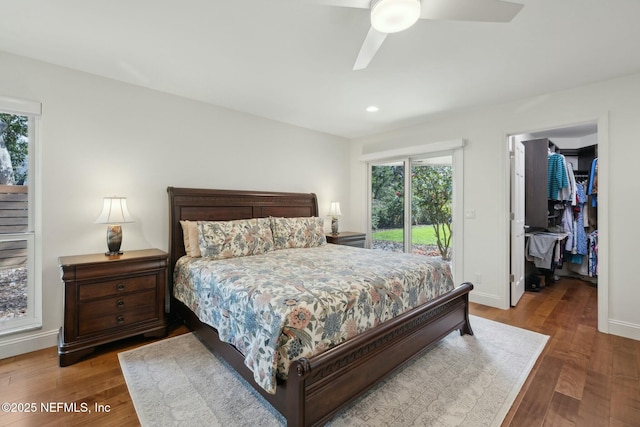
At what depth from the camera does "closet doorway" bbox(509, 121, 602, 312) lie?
3695 millimetres

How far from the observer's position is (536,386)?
6.46 ft

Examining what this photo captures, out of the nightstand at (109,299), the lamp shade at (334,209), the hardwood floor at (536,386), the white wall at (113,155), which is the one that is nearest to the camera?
the hardwood floor at (536,386)

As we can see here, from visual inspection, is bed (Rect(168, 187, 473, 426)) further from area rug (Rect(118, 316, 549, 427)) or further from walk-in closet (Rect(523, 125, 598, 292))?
walk-in closet (Rect(523, 125, 598, 292))

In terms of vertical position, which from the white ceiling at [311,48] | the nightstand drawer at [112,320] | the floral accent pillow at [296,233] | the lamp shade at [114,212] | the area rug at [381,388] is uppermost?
the white ceiling at [311,48]

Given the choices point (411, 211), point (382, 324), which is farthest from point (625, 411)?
point (411, 211)

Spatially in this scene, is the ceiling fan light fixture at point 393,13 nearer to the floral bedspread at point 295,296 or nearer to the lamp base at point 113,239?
the floral bedspread at point 295,296

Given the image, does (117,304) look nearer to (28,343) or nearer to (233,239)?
(28,343)

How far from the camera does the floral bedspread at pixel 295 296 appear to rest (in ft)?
4.93

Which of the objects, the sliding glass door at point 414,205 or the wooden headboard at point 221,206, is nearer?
the wooden headboard at point 221,206

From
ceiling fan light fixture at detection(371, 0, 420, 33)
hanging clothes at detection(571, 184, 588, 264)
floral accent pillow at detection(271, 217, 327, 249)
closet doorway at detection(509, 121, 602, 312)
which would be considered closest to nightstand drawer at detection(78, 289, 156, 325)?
floral accent pillow at detection(271, 217, 327, 249)

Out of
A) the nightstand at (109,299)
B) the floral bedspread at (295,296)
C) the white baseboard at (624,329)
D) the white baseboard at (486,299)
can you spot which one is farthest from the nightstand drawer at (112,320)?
the white baseboard at (624,329)

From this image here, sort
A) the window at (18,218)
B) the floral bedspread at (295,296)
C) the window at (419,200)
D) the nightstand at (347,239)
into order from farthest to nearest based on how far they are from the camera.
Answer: the nightstand at (347,239), the window at (419,200), the window at (18,218), the floral bedspread at (295,296)

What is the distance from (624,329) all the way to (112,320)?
479 cm

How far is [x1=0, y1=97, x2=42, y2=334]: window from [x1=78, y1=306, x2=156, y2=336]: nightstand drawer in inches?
23.4
